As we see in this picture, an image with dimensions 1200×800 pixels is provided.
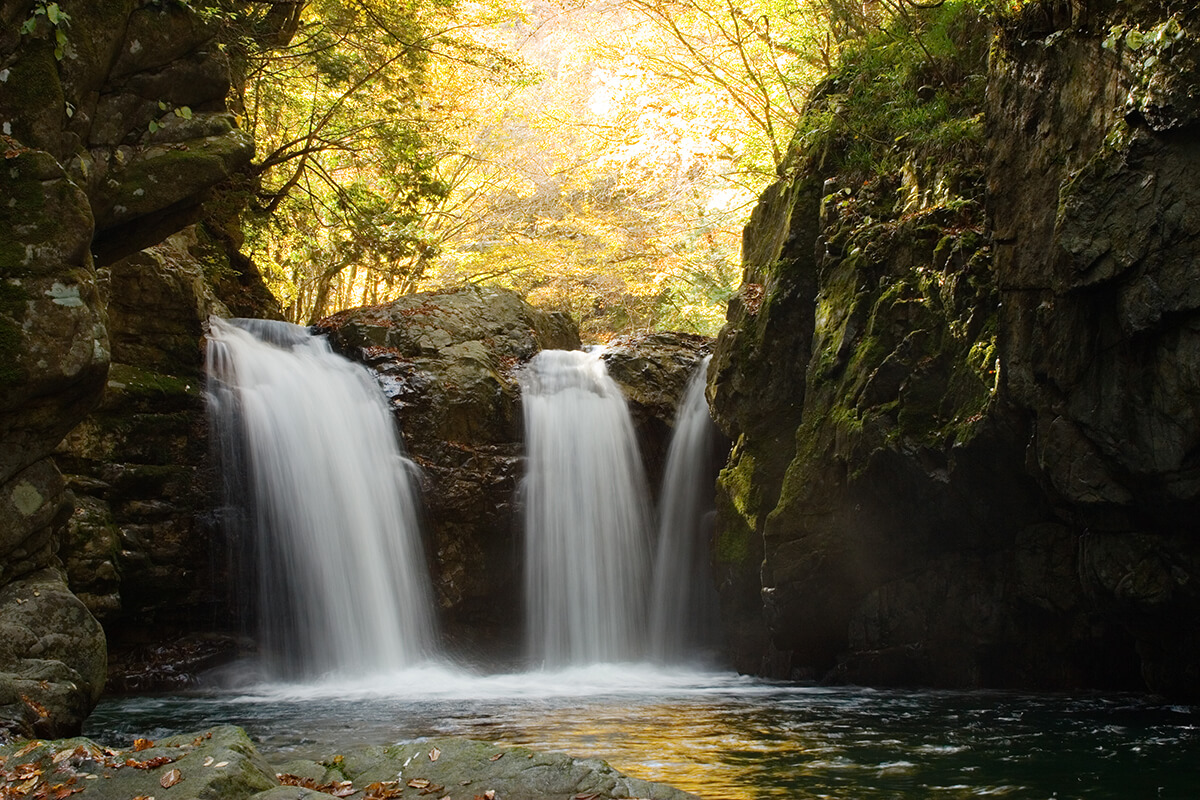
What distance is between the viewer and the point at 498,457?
1330 centimetres

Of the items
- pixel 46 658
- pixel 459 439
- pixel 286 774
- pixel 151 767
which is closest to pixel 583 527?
pixel 459 439

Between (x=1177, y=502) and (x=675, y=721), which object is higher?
(x=1177, y=502)

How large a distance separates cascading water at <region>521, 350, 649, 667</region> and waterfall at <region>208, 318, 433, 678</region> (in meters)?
1.79

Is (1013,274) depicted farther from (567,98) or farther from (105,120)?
(567,98)

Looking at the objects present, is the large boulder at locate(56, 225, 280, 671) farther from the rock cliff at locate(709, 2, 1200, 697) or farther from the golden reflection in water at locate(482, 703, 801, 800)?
the rock cliff at locate(709, 2, 1200, 697)

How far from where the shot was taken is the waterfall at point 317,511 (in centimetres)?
1132

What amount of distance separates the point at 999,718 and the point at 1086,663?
7.01 feet

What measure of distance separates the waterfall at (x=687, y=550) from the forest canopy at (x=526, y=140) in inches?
180

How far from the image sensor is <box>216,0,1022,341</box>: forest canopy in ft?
41.4

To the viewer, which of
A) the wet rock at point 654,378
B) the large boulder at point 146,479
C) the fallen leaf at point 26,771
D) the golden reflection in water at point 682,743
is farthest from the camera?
the wet rock at point 654,378

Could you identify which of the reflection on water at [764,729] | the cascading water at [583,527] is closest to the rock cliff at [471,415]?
the cascading water at [583,527]

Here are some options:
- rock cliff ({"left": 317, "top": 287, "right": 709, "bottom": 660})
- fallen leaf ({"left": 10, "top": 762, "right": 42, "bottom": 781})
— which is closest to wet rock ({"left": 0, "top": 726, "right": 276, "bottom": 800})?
fallen leaf ({"left": 10, "top": 762, "right": 42, "bottom": 781})

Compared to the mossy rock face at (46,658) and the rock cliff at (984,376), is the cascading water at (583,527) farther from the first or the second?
the mossy rock face at (46,658)

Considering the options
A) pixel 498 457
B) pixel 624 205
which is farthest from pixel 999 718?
pixel 624 205
